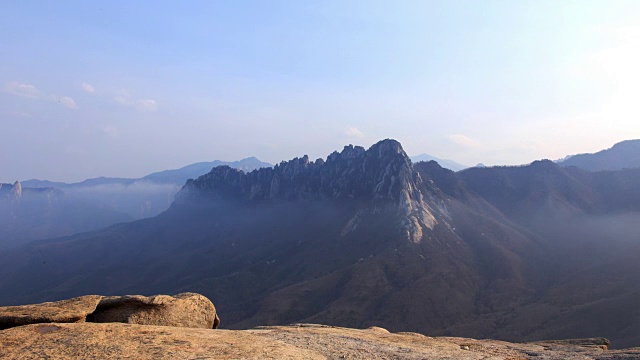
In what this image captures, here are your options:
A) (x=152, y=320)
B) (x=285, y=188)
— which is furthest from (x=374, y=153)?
(x=152, y=320)

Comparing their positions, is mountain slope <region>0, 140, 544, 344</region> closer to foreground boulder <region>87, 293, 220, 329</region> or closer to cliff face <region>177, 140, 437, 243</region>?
cliff face <region>177, 140, 437, 243</region>

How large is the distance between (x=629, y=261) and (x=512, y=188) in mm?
82383

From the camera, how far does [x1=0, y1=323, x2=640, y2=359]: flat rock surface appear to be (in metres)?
16.0

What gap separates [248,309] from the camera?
104812 mm

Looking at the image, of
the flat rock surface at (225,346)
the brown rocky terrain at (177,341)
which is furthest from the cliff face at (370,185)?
the brown rocky terrain at (177,341)

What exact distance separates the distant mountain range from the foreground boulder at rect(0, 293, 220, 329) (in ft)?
214

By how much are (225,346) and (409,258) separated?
102464 mm

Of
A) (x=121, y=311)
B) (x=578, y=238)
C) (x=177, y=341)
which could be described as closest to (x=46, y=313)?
(x=121, y=311)

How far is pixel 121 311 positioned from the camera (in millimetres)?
23500

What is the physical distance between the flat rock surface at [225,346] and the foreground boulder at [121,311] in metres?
2.05

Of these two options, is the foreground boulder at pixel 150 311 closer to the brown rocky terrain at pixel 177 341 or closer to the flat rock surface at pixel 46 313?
the brown rocky terrain at pixel 177 341

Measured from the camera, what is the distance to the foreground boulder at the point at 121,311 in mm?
20031

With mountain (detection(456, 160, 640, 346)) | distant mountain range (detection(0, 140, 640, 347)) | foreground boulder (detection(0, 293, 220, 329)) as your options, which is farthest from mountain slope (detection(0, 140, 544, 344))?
foreground boulder (detection(0, 293, 220, 329))

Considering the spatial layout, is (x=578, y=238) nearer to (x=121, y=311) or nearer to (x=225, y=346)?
(x=225, y=346)
